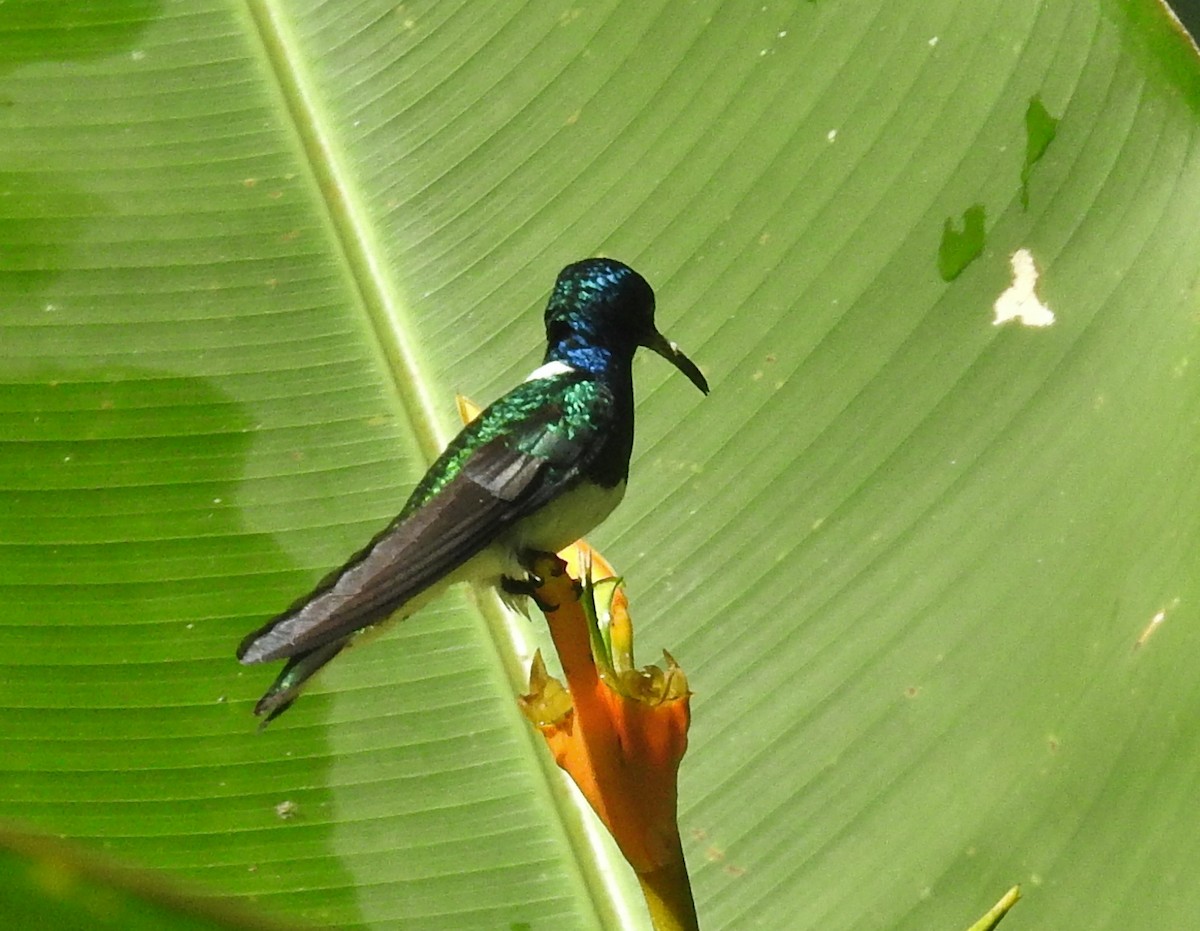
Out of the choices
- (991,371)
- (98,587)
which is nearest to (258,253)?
(98,587)

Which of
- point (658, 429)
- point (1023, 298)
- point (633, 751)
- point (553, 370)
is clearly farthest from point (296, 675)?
point (1023, 298)

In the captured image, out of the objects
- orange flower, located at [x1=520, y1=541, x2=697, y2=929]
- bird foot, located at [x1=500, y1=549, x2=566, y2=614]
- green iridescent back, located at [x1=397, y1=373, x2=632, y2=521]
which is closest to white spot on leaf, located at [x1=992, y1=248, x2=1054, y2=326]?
green iridescent back, located at [x1=397, y1=373, x2=632, y2=521]

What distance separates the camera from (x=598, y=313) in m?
1.23

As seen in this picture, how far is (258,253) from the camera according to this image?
4.99 ft

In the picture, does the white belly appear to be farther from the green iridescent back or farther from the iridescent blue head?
the iridescent blue head

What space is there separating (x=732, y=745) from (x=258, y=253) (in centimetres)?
82

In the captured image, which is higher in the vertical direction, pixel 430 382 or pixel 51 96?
pixel 51 96

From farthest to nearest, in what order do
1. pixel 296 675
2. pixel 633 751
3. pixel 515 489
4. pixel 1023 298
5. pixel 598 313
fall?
pixel 1023 298 → pixel 598 313 → pixel 515 489 → pixel 296 675 → pixel 633 751

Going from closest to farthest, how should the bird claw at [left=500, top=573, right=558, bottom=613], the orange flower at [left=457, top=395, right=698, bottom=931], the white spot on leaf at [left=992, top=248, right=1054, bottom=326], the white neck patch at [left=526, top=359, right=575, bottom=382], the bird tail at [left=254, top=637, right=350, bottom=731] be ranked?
the orange flower at [left=457, top=395, right=698, bottom=931] < the bird tail at [left=254, top=637, right=350, bottom=731] < the bird claw at [left=500, top=573, right=558, bottom=613] < the white neck patch at [left=526, top=359, right=575, bottom=382] < the white spot on leaf at [left=992, top=248, right=1054, bottom=326]

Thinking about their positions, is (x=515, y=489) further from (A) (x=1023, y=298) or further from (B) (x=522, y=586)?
(A) (x=1023, y=298)

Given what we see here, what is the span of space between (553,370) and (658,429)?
0.27 m

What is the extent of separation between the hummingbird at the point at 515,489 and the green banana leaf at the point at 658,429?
0.82ft

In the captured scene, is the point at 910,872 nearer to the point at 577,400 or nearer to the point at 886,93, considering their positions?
the point at 577,400

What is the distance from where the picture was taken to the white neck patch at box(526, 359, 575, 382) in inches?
47.6
